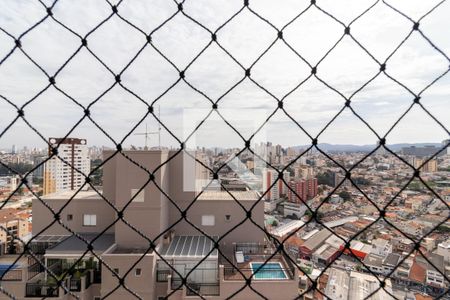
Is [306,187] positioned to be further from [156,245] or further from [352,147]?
[156,245]

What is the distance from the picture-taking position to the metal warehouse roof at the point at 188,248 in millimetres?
3953

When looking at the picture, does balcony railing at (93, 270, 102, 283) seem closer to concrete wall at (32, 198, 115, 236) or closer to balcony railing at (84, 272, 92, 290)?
balcony railing at (84, 272, 92, 290)

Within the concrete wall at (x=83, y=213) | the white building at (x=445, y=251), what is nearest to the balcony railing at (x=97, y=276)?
the concrete wall at (x=83, y=213)

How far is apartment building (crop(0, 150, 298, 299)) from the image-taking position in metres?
3.50

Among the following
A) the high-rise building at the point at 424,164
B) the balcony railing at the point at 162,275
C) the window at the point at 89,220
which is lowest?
the balcony railing at the point at 162,275

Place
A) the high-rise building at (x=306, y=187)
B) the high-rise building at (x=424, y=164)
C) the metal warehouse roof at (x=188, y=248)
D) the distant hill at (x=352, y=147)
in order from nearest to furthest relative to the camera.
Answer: the high-rise building at (x=424, y=164) < the distant hill at (x=352, y=147) < the high-rise building at (x=306, y=187) < the metal warehouse roof at (x=188, y=248)

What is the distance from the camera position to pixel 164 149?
13.9ft

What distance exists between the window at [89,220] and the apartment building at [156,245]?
15mm

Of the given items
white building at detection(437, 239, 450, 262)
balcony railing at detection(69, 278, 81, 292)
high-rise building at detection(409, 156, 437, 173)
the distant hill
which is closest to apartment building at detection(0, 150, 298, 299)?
balcony railing at detection(69, 278, 81, 292)

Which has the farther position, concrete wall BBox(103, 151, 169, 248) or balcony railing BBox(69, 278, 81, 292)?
concrete wall BBox(103, 151, 169, 248)

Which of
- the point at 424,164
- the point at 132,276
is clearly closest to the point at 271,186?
the point at 424,164

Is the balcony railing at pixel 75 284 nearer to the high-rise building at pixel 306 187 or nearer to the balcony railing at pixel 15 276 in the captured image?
the balcony railing at pixel 15 276

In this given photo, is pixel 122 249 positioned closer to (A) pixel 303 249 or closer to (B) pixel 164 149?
(B) pixel 164 149

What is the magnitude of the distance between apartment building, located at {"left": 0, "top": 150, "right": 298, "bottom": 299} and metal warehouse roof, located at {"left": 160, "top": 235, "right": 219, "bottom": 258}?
0.01 meters
